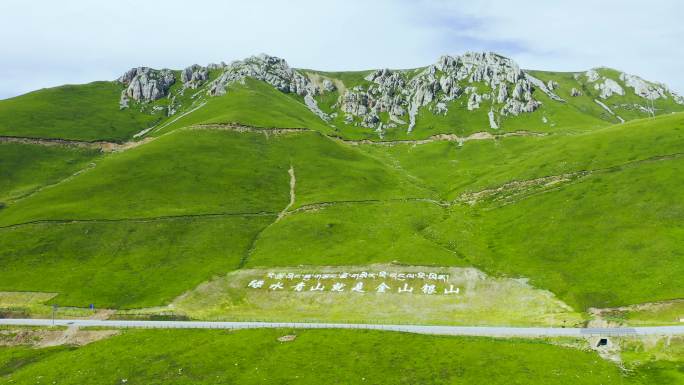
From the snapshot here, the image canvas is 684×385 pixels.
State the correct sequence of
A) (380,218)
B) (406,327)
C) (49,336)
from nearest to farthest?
(406,327) → (49,336) → (380,218)

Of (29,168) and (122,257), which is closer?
(122,257)

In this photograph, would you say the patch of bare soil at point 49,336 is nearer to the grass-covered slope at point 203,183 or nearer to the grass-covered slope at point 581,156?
the grass-covered slope at point 203,183

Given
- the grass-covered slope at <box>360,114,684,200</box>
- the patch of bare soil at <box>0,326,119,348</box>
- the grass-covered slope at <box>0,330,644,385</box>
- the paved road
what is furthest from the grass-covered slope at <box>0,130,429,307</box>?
the grass-covered slope at <box>0,330,644,385</box>

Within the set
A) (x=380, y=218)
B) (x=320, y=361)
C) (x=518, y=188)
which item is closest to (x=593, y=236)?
(x=518, y=188)

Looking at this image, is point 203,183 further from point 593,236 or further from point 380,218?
point 593,236

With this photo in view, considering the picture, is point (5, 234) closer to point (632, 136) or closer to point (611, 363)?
point (611, 363)

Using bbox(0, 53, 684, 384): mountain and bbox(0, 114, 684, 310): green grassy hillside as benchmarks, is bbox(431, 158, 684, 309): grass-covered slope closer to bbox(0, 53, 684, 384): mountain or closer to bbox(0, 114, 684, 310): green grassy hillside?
bbox(0, 114, 684, 310): green grassy hillside

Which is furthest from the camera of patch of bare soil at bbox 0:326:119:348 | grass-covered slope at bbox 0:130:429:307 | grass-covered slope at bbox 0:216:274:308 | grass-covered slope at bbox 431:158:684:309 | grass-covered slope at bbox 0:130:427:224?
grass-covered slope at bbox 0:130:427:224

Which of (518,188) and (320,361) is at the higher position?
(518,188)

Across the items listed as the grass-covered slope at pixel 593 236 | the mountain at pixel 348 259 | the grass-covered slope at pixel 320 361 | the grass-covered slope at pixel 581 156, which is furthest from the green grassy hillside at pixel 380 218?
the grass-covered slope at pixel 320 361
